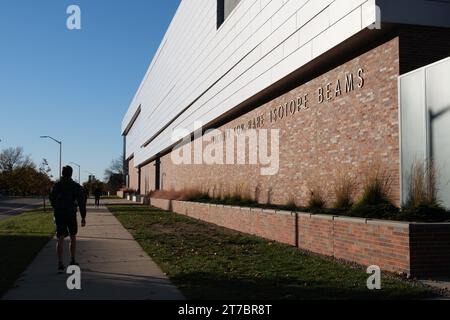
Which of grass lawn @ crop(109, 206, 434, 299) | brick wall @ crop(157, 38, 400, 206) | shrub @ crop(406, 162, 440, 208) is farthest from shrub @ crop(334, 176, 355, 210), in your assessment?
shrub @ crop(406, 162, 440, 208)

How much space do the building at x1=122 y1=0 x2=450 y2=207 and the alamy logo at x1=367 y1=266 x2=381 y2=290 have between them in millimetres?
2390

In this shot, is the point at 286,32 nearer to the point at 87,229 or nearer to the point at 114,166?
the point at 87,229

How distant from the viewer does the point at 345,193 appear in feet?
38.9

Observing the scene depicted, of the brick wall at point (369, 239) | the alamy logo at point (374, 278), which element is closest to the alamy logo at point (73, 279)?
the alamy logo at point (374, 278)

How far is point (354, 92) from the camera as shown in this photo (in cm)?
1231

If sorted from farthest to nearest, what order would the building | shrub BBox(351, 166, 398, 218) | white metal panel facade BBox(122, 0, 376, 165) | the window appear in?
the window → white metal panel facade BBox(122, 0, 376, 165) → the building → shrub BBox(351, 166, 398, 218)

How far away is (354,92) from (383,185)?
8.45ft

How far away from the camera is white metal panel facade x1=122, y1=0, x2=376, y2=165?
41.9 feet

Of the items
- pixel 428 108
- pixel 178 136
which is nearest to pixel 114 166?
pixel 178 136

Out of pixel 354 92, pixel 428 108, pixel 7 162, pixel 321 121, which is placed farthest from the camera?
pixel 7 162

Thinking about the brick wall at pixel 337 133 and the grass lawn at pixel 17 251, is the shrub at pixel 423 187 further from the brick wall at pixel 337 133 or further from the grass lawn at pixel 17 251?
the grass lawn at pixel 17 251

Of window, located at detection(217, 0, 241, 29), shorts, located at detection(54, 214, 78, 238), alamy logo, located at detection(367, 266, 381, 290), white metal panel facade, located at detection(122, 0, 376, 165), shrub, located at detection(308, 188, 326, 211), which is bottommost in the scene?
alamy logo, located at detection(367, 266, 381, 290)

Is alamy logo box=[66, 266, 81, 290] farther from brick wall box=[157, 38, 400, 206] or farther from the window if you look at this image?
the window

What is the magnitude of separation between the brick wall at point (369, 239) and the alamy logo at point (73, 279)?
4.59m
